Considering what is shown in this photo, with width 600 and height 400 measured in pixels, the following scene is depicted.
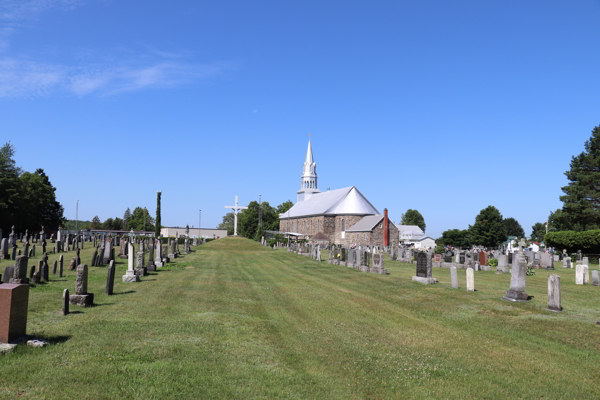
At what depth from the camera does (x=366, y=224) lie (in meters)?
80.4

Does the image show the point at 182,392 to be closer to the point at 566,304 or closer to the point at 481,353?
the point at 481,353

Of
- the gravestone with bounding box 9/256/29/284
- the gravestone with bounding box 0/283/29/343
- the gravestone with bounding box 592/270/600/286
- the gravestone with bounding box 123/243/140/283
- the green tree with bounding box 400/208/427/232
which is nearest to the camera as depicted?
the gravestone with bounding box 0/283/29/343

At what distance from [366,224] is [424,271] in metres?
61.1

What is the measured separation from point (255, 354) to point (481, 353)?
4.04 metres

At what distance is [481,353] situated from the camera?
841 centimetres

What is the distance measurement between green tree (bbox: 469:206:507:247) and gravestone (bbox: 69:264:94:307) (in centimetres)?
8431

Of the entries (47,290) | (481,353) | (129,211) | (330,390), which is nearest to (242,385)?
(330,390)

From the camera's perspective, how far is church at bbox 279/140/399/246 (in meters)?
76.8

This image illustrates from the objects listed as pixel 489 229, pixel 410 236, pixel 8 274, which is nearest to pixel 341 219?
pixel 410 236

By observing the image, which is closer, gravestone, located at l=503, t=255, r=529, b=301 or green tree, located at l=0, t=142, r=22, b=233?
gravestone, located at l=503, t=255, r=529, b=301


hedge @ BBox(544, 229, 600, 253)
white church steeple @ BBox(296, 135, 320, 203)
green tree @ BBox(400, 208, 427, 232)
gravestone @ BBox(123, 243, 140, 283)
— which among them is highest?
white church steeple @ BBox(296, 135, 320, 203)

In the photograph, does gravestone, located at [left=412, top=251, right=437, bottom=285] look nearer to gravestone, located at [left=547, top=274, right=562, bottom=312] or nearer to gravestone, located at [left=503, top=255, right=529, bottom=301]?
gravestone, located at [left=503, top=255, right=529, bottom=301]

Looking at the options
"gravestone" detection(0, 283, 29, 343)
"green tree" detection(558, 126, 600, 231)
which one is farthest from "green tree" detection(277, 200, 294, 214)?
"gravestone" detection(0, 283, 29, 343)

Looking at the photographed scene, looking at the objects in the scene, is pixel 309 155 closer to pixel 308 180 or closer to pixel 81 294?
pixel 308 180
